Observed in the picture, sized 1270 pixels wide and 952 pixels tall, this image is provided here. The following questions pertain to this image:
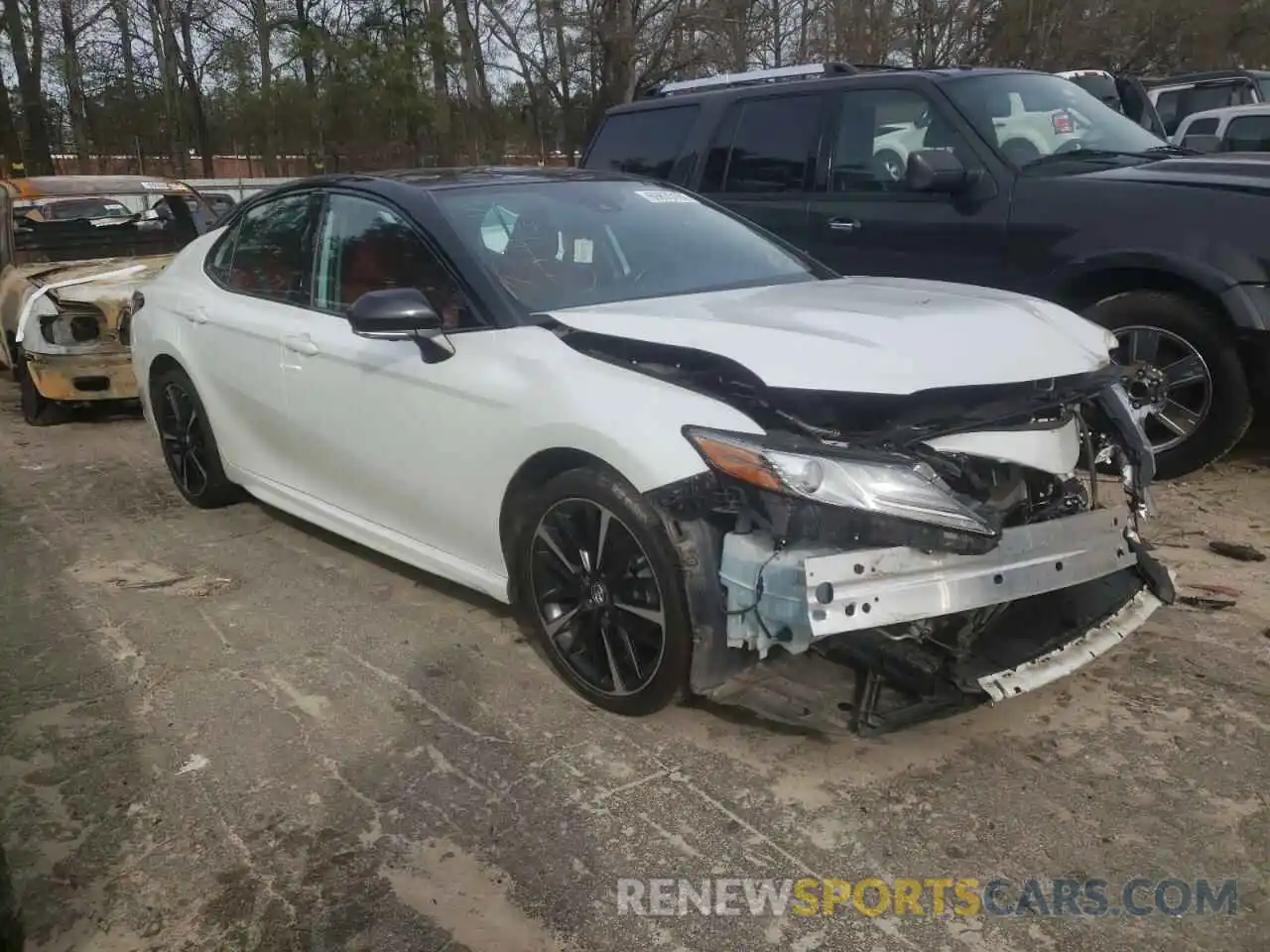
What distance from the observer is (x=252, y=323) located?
472 centimetres

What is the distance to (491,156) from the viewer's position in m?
28.3

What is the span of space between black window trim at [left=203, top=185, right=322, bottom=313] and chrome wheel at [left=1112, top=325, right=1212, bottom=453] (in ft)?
12.0

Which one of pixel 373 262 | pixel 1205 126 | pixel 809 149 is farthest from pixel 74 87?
pixel 373 262

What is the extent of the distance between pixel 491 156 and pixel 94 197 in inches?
798

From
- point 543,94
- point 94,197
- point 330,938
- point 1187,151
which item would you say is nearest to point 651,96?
point 1187,151

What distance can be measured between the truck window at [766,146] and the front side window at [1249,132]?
6.21 meters

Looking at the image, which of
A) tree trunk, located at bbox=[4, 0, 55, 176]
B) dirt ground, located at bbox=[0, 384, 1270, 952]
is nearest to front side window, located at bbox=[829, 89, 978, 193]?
dirt ground, located at bbox=[0, 384, 1270, 952]

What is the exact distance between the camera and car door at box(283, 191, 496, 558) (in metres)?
3.67

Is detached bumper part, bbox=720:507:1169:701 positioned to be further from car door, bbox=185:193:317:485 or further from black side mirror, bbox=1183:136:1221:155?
black side mirror, bbox=1183:136:1221:155

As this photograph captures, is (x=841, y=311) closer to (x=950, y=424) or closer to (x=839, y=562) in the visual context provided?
(x=950, y=424)

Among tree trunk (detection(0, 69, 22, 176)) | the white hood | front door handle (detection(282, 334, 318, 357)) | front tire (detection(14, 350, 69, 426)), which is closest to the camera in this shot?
the white hood

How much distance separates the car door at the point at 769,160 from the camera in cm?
639

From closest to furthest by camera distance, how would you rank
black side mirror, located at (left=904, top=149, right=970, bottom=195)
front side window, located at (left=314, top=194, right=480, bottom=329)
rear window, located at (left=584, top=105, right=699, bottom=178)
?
front side window, located at (left=314, top=194, right=480, bottom=329)
black side mirror, located at (left=904, top=149, right=970, bottom=195)
rear window, located at (left=584, top=105, right=699, bottom=178)

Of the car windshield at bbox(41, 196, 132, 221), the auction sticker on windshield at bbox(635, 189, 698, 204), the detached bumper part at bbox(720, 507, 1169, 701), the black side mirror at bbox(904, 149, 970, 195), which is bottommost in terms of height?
the detached bumper part at bbox(720, 507, 1169, 701)
